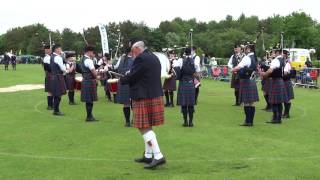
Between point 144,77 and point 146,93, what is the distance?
0.22m

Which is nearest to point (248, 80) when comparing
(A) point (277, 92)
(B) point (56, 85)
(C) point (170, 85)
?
(A) point (277, 92)

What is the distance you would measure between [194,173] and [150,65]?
5.09 feet

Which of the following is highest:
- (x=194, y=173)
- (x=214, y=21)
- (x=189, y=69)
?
(x=214, y=21)

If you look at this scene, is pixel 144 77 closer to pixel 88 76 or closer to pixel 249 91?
pixel 249 91

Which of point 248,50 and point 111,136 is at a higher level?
point 248,50

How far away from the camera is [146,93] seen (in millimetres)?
6684

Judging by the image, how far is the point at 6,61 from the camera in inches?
1533

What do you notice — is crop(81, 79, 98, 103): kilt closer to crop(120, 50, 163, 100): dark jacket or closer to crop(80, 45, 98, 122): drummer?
crop(80, 45, 98, 122): drummer

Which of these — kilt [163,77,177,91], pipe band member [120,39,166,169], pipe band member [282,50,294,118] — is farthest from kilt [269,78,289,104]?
pipe band member [120,39,166,169]

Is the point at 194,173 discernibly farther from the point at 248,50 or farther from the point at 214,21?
the point at 214,21

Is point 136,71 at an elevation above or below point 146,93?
above

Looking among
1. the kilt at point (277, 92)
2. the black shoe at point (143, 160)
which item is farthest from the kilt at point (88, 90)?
the black shoe at point (143, 160)

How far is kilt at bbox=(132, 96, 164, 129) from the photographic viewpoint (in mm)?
6691

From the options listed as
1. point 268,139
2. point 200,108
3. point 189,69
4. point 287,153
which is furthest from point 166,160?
point 200,108
